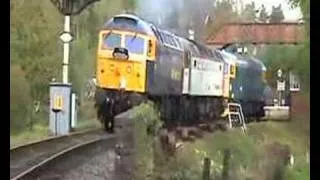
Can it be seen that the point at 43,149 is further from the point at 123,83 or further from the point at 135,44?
the point at 135,44

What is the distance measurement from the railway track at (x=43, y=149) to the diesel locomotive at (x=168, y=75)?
71 millimetres

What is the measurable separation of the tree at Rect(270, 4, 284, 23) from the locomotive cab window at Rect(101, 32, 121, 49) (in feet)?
1.50

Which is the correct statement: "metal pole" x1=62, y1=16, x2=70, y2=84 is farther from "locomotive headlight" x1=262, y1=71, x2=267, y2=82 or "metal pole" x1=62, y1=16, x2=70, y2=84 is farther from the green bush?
"locomotive headlight" x1=262, y1=71, x2=267, y2=82

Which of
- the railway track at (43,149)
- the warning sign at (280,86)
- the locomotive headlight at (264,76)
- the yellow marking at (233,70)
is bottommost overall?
the railway track at (43,149)

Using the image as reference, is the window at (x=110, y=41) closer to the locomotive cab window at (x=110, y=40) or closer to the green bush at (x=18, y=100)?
the locomotive cab window at (x=110, y=40)

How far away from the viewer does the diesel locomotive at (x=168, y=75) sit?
2035 mm

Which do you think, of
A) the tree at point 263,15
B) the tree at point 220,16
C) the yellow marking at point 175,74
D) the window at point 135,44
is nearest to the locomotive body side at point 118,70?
the window at point 135,44

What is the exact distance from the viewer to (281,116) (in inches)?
81.5

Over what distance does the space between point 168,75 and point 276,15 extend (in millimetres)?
363

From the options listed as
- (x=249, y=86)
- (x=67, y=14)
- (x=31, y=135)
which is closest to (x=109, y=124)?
(x=31, y=135)

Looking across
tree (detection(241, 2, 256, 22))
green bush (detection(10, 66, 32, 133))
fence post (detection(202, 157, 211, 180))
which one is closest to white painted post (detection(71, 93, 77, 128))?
green bush (detection(10, 66, 32, 133))

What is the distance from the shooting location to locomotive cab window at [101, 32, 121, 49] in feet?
6.65

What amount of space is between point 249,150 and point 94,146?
1.46ft
